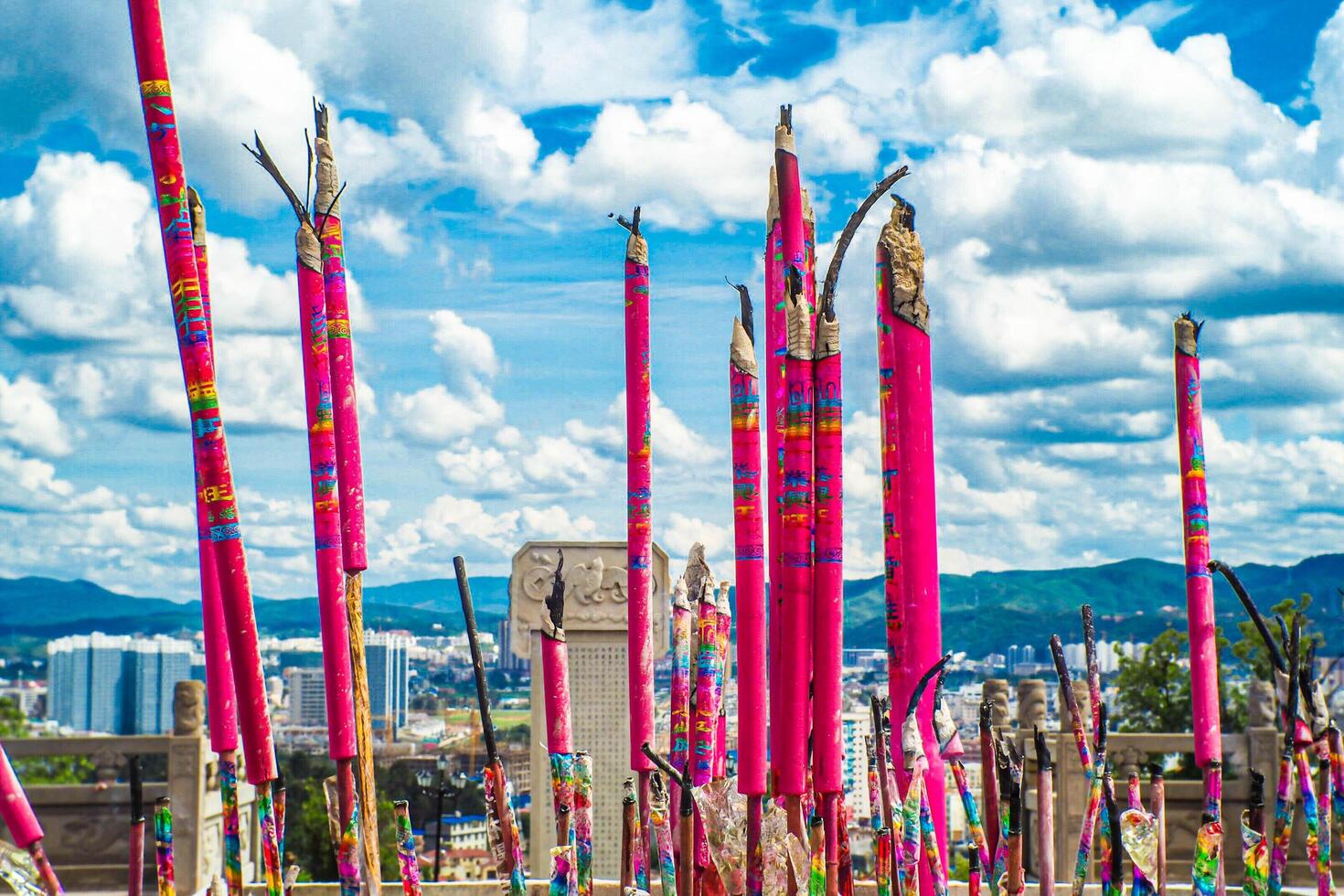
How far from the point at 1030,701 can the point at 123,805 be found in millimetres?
6460

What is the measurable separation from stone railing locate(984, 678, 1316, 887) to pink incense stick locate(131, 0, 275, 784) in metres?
7.31

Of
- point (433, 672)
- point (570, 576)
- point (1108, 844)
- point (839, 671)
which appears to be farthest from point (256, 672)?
point (433, 672)

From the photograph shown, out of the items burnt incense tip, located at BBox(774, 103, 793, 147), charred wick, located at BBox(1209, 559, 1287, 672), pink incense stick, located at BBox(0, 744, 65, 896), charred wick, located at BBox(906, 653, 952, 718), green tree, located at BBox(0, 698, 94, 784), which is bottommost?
green tree, located at BBox(0, 698, 94, 784)

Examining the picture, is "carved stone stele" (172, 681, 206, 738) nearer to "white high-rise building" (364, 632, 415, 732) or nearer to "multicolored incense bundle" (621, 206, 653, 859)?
"multicolored incense bundle" (621, 206, 653, 859)

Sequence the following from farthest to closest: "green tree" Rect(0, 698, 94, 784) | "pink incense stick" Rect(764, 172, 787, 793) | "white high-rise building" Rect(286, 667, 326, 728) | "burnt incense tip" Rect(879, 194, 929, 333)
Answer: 1. "white high-rise building" Rect(286, 667, 326, 728)
2. "green tree" Rect(0, 698, 94, 784)
3. "pink incense stick" Rect(764, 172, 787, 793)
4. "burnt incense tip" Rect(879, 194, 929, 333)

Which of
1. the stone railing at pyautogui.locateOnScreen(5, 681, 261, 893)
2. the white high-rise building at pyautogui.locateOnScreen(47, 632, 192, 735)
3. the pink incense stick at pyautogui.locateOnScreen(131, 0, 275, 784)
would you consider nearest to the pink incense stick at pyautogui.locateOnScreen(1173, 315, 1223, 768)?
the pink incense stick at pyautogui.locateOnScreen(131, 0, 275, 784)

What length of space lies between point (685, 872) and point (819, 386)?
98 centimetres

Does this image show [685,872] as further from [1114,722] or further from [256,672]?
[1114,722]

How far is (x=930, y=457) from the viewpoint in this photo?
2.97m

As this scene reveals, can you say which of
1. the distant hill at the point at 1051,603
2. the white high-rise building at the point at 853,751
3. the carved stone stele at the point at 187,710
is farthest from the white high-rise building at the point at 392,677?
the white high-rise building at the point at 853,751

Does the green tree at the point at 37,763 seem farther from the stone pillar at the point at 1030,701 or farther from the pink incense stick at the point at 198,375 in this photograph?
the pink incense stick at the point at 198,375

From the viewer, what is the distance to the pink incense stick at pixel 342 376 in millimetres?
3105

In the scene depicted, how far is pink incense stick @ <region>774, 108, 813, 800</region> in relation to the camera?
106 inches

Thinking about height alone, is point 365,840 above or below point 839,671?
below
